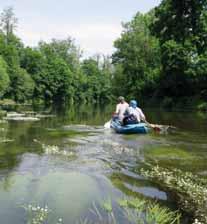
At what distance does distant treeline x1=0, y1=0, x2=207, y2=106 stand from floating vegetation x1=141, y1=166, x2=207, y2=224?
140 ft

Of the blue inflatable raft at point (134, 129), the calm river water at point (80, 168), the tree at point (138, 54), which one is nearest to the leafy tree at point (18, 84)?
the tree at point (138, 54)

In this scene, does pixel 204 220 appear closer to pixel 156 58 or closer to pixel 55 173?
pixel 55 173

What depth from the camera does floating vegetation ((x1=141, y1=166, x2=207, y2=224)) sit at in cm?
750

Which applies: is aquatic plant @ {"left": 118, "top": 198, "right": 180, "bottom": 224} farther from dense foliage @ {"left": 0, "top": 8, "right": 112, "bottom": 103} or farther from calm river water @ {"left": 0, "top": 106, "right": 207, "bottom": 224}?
dense foliage @ {"left": 0, "top": 8, "right": 112, "bottom": 103}

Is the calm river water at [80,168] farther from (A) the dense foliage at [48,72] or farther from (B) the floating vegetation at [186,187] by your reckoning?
(A) the dense foliage at [48,72]

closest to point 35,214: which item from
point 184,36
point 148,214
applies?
point 148,214

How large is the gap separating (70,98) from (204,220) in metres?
99.1

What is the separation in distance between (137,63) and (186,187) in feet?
207

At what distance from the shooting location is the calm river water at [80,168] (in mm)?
7938

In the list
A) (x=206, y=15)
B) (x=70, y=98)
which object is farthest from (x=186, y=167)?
(x=70, y=98)

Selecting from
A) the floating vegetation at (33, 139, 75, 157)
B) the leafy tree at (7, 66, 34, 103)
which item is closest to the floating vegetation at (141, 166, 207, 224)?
the floating vegetation at (33, 139, 75, 157)

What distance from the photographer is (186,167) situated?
11.6 m

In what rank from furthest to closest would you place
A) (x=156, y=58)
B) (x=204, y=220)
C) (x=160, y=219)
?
(x=156, y=58) → (x=204, y=220) → (x=160, y=219)

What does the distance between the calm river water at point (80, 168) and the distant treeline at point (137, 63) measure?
3593 cm
